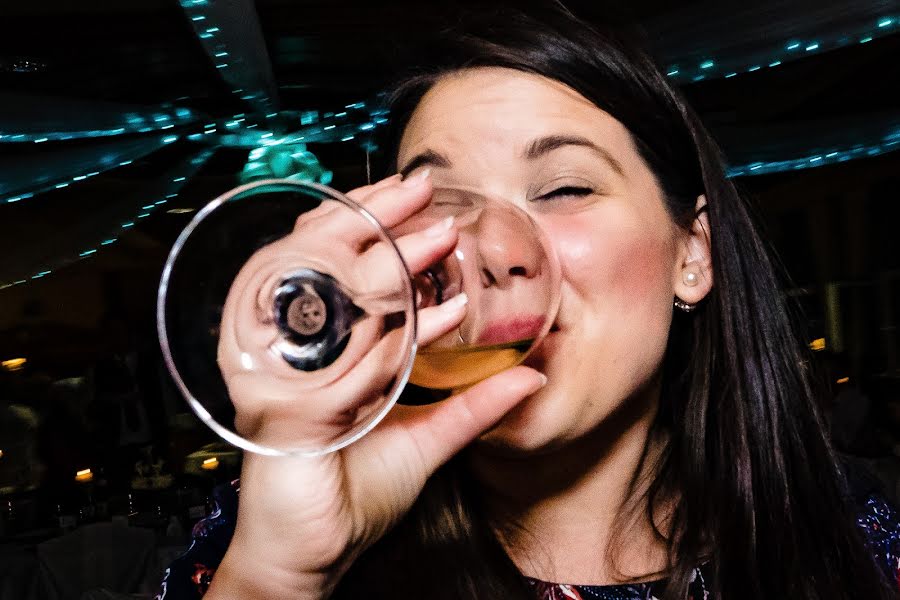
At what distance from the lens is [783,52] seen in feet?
14.4

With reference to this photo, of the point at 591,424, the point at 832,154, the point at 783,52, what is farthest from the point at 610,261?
the point at 832,154

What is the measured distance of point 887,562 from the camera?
138 centimetres

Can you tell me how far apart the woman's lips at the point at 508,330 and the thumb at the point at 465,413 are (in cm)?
8

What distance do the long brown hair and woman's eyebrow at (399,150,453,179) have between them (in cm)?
22

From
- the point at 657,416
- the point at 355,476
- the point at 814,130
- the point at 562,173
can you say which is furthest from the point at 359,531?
→ the point at 814,130

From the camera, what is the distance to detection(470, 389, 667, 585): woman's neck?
126 cm

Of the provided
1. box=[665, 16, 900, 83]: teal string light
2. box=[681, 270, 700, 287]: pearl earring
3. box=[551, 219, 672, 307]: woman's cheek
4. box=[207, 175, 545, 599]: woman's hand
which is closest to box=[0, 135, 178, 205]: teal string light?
box=[665, 16, 900, 83]: teal string light

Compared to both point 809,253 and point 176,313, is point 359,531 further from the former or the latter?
point 809,253

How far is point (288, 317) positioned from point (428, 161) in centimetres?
46

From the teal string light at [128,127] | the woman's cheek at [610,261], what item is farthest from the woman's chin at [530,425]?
the teal string light at [128,127]

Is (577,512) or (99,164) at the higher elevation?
(99,164)

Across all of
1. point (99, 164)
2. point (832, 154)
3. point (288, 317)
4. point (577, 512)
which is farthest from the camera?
point (832, 154)

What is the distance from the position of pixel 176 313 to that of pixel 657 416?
0.98 m

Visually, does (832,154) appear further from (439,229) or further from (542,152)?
(439,229)
